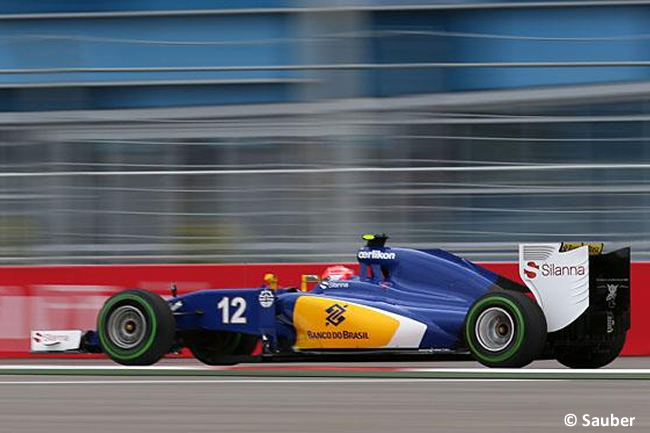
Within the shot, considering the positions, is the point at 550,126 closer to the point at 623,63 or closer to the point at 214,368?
the point at 623,63

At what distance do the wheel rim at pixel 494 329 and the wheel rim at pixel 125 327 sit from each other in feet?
9.24

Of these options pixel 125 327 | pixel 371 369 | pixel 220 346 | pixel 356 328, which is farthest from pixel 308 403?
pixel 220 346

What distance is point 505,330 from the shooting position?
1171 centimetres

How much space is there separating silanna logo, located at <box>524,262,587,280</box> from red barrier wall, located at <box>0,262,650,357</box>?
2.56 meters

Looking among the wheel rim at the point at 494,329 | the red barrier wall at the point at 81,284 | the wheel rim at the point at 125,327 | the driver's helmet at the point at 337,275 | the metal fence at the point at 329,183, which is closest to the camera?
the wheel rim at the point at 494,329

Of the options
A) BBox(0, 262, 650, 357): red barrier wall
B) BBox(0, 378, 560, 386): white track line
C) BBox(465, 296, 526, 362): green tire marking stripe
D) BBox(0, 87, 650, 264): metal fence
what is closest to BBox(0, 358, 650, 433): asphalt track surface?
BBox(0, 378, 560, 386): white track line

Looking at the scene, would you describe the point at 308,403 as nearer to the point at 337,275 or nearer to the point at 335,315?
the point at 335,315

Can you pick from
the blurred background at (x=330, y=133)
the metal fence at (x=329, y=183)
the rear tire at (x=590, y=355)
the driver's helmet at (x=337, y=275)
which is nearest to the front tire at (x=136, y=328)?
the driver's helmet at (x=337, y=275)

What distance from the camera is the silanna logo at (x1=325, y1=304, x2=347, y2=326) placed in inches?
473

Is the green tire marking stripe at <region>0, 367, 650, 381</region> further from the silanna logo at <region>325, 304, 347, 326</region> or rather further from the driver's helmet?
the driver's helmet

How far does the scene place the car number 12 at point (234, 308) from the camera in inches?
491

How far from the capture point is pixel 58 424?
9.12 metres

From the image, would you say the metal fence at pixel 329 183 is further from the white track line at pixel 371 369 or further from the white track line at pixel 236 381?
the white track line at pixel 236 381

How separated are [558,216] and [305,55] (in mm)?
3143
